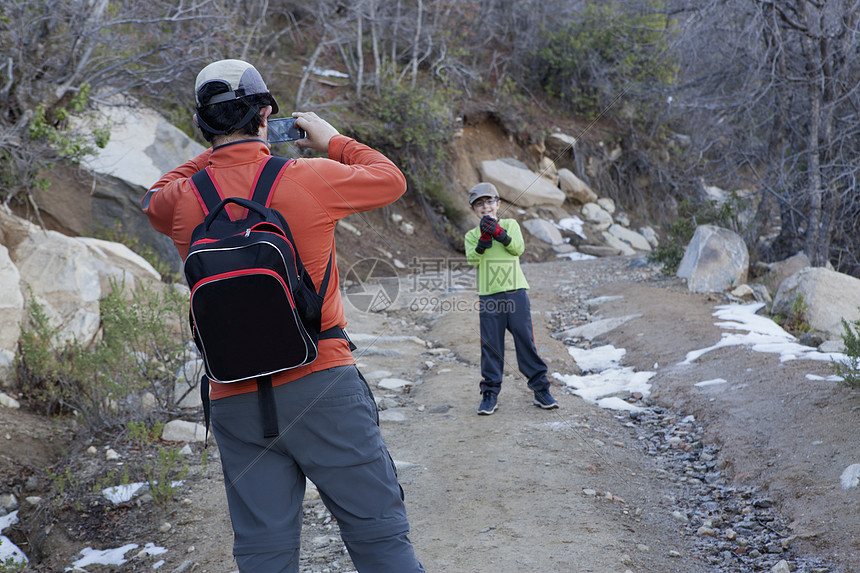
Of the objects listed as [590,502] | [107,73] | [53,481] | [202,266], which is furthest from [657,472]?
[107,73]

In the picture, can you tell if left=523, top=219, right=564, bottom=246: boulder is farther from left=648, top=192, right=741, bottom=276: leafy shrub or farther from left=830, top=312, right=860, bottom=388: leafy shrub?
left=830, top=312, right=860, bottom=388: leafy shrub

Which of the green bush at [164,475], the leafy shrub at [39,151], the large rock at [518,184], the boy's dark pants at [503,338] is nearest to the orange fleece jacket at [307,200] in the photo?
the green bush at [164,475]

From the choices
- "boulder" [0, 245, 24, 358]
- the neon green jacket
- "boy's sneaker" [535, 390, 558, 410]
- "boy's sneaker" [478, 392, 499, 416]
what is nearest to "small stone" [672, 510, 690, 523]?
"boy's sneaker" [535, 390, 558, 410]

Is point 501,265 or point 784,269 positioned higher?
point 501,265

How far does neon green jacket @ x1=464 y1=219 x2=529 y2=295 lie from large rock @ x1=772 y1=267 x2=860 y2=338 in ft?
12.7

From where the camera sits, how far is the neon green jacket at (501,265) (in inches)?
204

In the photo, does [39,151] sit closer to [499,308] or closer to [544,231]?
[499,308]

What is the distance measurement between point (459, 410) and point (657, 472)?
1650 mm

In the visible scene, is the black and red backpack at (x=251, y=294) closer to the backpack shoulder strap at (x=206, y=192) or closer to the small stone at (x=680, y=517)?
the backpack shoulder strap at (x=206, y=192)

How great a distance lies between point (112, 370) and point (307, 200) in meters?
4.00

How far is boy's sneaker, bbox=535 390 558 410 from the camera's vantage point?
17.2ft

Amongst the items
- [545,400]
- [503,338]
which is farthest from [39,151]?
[545,400]

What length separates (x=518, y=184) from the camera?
17.4 metres

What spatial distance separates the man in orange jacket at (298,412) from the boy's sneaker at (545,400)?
340cm
